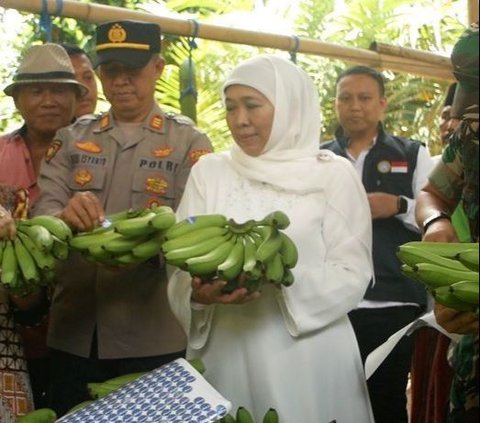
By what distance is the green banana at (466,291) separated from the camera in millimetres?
2100

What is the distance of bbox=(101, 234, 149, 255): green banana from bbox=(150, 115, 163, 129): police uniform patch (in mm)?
725

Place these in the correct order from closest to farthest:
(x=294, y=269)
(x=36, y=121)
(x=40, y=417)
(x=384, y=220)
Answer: (x=40, y=417) → (x=294, y=269) → (x=36, y=121) → (x=384, y=220)

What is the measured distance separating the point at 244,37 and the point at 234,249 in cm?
194

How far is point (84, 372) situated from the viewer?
11.4ft

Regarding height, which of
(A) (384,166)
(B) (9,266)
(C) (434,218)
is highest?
(C) (434,218)

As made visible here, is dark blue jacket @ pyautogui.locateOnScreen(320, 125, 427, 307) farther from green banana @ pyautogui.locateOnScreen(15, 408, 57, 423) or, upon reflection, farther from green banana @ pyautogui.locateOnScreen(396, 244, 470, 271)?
green banana @ pyautogui.locateOnScreen(15, 408, 57, 423)

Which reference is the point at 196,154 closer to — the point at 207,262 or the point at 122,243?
the point at 122,243

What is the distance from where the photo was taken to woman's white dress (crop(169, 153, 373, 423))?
10.2ft

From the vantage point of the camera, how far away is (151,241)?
3.01m

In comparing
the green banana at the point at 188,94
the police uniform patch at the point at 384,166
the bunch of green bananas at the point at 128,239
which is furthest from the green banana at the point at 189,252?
the police uniform patch at the point at 384,166

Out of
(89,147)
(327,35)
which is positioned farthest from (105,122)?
(327,35)

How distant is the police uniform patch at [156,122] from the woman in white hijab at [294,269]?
32 cm

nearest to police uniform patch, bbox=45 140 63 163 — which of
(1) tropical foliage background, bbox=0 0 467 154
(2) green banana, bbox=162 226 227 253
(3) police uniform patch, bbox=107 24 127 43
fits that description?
(3) police uniform patch, bbox=107 24 127 43

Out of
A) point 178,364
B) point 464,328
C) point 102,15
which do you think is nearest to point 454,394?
point 464,328
